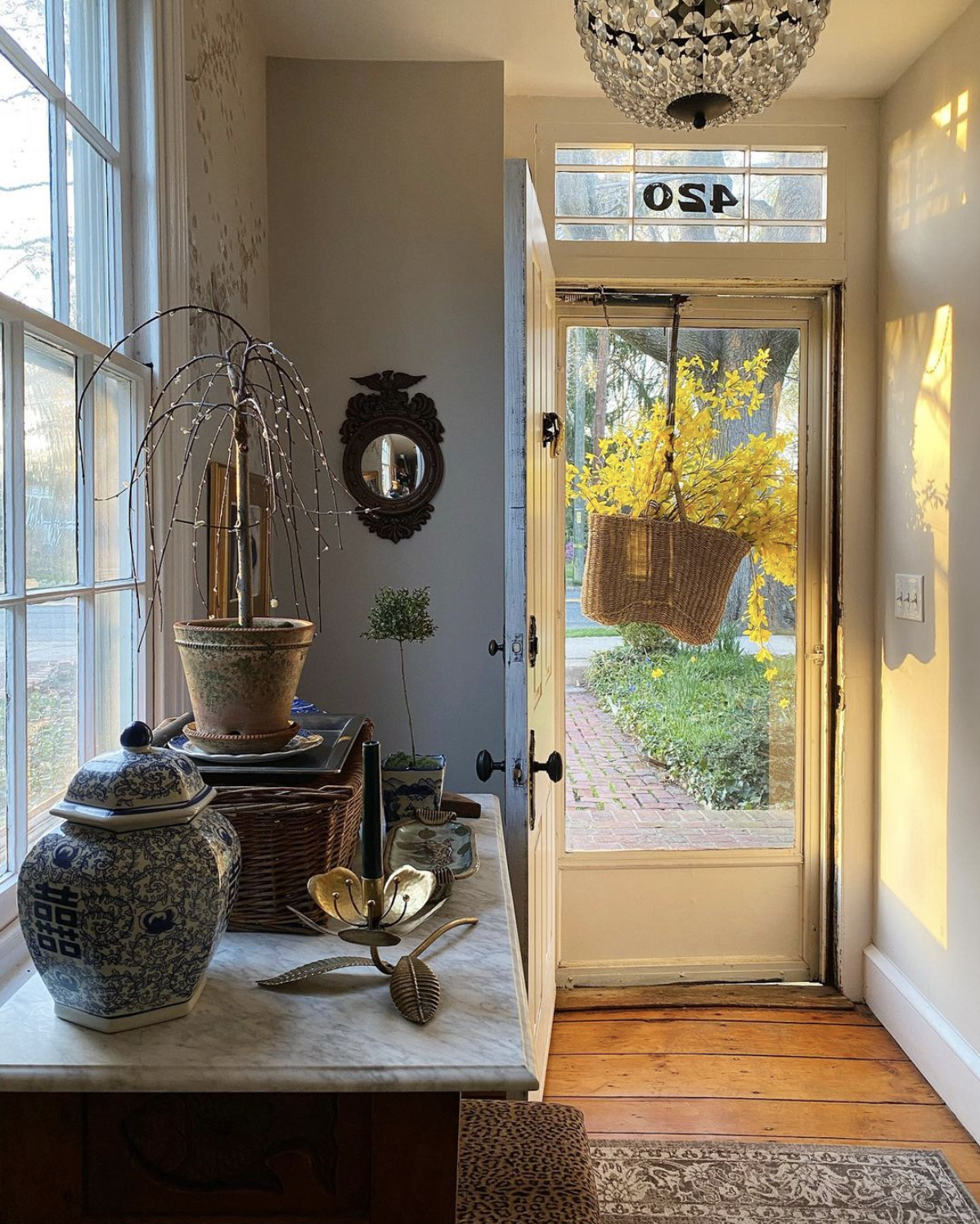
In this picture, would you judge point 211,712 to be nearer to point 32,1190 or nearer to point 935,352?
point 32,1190

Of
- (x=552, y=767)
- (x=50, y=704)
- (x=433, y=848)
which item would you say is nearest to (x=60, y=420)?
(x=50, y=704)

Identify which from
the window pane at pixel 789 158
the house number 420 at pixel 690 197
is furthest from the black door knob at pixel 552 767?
the window pane at pixel 789 158

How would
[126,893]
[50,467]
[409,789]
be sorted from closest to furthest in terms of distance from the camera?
1. [126,893]
2. [50,467]
3. [409,789]

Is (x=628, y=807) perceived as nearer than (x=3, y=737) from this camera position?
No

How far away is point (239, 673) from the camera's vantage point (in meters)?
1.16

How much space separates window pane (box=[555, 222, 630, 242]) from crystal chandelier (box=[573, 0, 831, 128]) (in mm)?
1409

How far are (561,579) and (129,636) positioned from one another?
1.65 m

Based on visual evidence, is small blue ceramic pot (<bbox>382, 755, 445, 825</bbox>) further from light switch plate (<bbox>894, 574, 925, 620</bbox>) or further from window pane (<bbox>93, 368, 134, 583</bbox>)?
light switch plate (<bbox>894, 574, 925, 620</bbox>)

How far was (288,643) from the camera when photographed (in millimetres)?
1185

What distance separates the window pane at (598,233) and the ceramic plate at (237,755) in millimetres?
2104

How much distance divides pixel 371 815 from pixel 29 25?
114 cm

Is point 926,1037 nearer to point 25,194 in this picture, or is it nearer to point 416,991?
point 416,991

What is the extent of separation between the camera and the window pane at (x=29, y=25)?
1201mm

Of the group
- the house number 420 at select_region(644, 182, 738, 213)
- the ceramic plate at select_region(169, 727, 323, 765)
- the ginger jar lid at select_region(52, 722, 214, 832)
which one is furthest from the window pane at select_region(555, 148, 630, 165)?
the ginger jar lid at select_region(52, 722, 214, 832)
